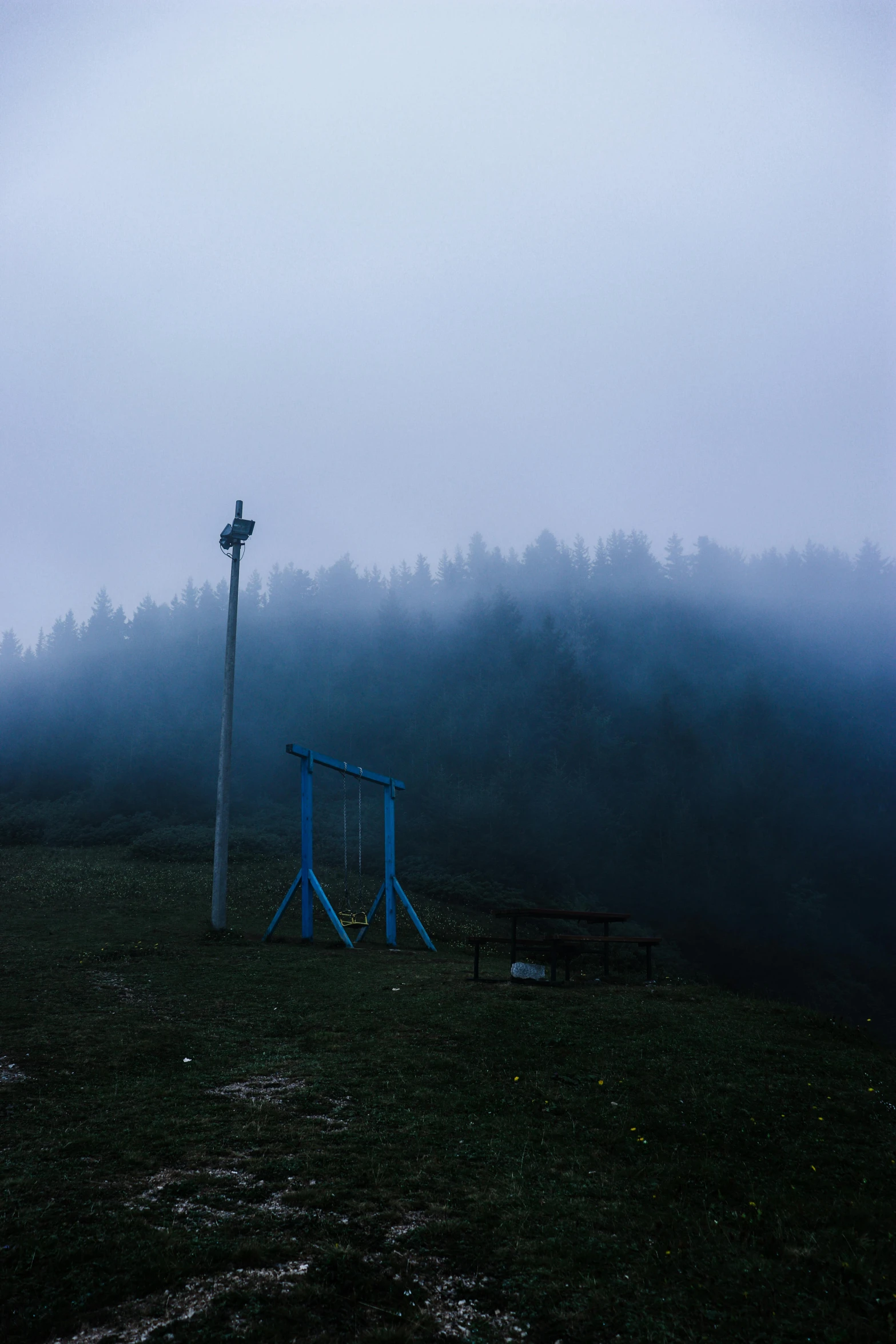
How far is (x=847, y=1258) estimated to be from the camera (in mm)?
3711

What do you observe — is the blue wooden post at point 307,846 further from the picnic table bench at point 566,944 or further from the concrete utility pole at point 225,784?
the picnic table bench at point 566,944

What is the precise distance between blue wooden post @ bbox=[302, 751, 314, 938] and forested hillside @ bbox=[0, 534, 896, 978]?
16.0 m

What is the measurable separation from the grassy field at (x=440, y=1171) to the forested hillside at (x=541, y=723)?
2404 centimetres

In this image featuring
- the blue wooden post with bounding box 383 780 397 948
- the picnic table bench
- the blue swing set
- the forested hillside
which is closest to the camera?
the picnic table bench

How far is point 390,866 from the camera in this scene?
61.6 ft

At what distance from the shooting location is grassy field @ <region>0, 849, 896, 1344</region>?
3.25 m

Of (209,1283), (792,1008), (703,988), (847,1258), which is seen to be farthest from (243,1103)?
(703,988)

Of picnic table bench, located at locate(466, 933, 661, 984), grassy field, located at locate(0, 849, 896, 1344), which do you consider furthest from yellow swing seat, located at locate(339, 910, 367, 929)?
grassy field, located at locate(0, 849, 896, 1344)

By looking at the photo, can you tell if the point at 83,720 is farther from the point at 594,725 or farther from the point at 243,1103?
the point at 243,1103

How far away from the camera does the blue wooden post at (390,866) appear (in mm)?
18500

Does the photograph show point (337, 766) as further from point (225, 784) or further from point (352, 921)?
point (352, 921)

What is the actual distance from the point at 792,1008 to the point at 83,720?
212ft

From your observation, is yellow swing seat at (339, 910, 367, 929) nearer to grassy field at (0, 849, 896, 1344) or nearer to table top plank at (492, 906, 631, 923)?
table top plank at (492, 906, 631, 923)

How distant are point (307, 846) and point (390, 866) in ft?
8.72
